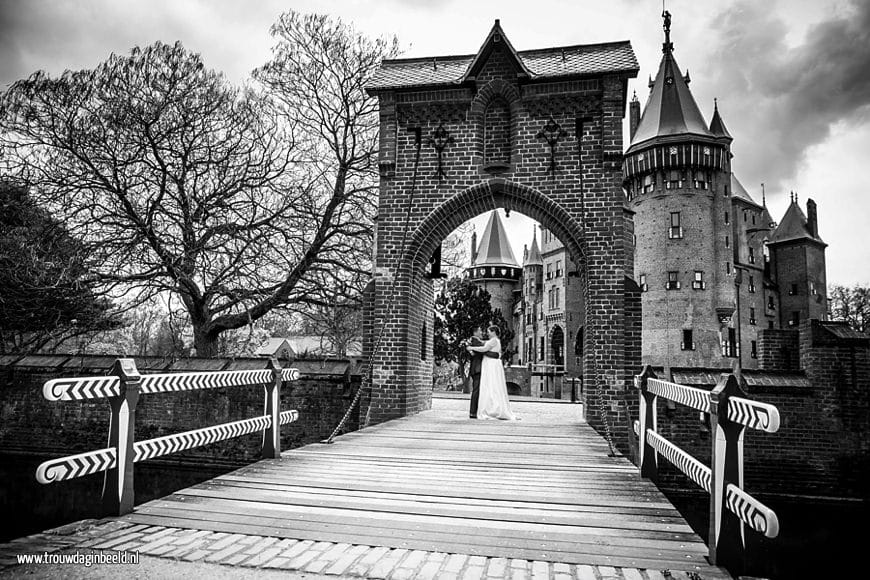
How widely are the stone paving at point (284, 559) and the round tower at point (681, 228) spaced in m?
40.5

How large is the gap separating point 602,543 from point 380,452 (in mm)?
3750

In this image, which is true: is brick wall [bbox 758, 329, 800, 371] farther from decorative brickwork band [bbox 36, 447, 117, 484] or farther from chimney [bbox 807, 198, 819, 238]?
chimney [bbox 807, 198, 819, 238]

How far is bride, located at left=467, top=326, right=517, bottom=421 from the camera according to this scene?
11.4 m

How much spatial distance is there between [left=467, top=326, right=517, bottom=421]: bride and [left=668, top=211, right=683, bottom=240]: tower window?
35.2 meters

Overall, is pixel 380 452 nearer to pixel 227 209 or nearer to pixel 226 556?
pixel 226 556

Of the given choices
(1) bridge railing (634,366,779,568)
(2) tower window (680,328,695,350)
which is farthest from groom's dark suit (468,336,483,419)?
(2) tower window (680,328,695,350)

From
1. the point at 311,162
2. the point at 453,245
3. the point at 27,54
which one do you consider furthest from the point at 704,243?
the point at 27,54

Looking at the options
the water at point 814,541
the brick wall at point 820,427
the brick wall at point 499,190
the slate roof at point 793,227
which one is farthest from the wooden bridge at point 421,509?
the slate roof at point 793,227

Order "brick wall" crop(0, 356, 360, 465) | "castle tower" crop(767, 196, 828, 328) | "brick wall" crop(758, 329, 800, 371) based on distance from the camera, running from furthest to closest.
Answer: "castle tower" crop(767, 196, 828, 328) < "brick wall" crop(0, 356, 360, 465) < "brick wall" crop(758, 329, 800, 371)

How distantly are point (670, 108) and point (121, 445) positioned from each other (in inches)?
1744

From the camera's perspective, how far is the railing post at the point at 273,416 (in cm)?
641

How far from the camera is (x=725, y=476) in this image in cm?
333

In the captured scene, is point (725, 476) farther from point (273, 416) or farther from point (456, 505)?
point (273, 416)

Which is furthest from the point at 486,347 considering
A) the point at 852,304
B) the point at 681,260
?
the point at 852,304
